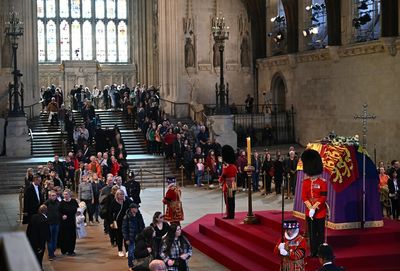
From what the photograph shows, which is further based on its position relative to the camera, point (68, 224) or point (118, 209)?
point (68, 224)

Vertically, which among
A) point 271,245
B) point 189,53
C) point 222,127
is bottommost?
point 271,245

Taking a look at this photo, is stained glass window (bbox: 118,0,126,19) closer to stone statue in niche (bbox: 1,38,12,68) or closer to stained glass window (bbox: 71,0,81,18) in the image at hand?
stained glass window (bbox: 71,0,81,18)

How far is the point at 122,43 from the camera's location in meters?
43.7

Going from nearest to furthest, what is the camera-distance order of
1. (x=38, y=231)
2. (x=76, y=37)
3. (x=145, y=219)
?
(x=38, y=231) → (x=145, y=219) → (x=76, y=37)

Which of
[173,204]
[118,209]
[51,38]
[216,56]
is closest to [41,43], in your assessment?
[51,38]

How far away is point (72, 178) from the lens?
2258 centimetres

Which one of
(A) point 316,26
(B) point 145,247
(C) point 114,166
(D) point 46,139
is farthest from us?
(A) point 316,26

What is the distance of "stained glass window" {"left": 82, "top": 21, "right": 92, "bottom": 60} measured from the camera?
42.8 meters

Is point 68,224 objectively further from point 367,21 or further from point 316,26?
point 316,26

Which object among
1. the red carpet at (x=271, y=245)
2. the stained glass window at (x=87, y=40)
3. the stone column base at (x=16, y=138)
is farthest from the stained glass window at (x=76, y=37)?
the red carpet at (x=271, y=245)

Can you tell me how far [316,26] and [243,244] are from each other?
1908cm

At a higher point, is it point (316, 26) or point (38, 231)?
point (316, 26)

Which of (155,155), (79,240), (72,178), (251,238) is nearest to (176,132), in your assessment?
(155,155)

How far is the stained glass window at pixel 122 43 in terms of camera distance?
43.6 metres
